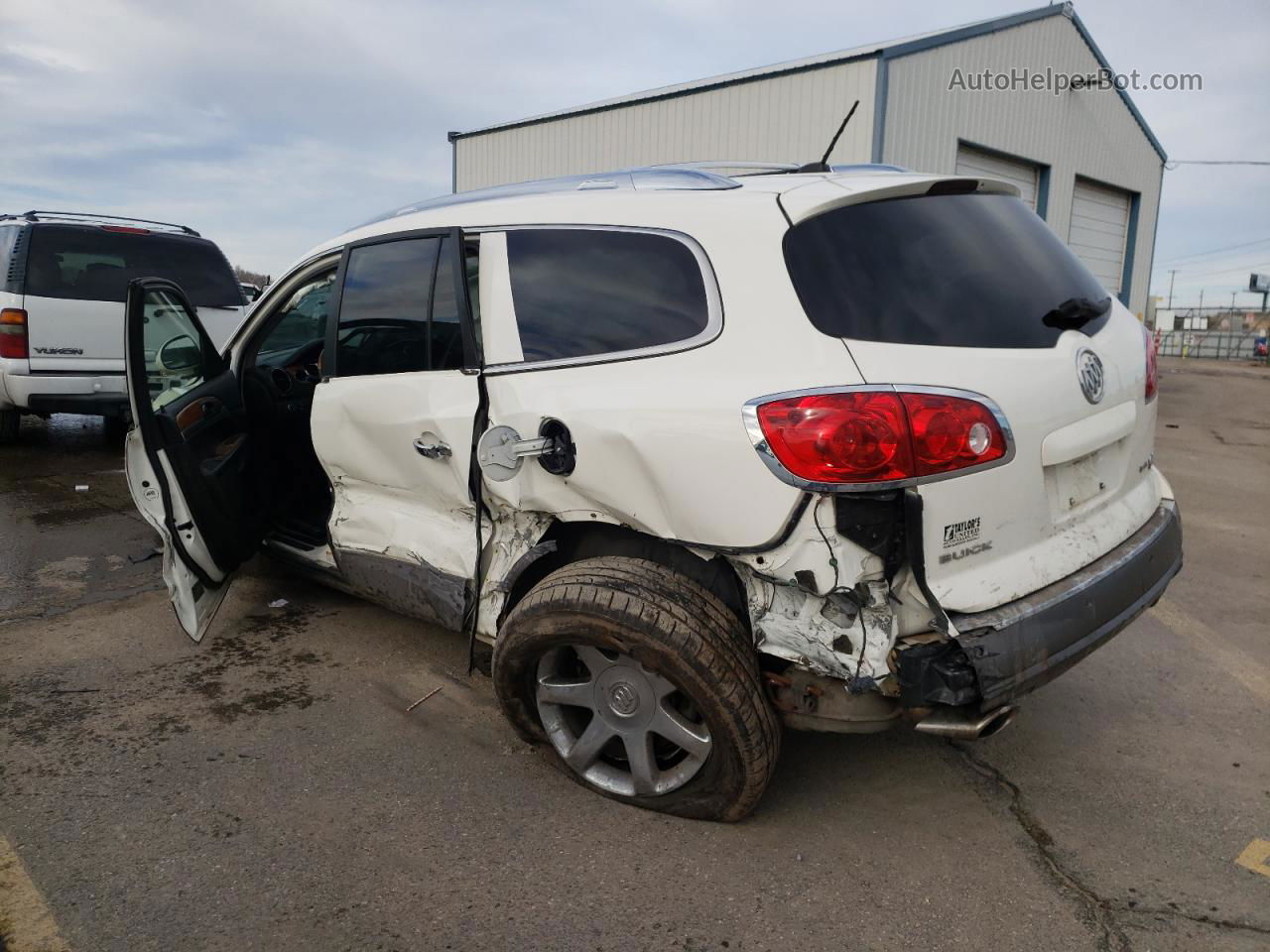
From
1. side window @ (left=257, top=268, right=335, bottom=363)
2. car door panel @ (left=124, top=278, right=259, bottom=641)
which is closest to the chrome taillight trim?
car door panel @ (left=124, top=278, right=259, bottom=641)

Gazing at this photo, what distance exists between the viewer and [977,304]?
2.40 meters

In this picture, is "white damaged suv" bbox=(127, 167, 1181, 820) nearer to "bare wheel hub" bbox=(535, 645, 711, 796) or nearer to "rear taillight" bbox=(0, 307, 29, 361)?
"bare wheel hub" bbox=(535, 645, 711, 796)

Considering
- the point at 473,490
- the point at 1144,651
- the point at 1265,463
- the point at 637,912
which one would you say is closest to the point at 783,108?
the point at 1265,463

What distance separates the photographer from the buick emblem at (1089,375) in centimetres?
248

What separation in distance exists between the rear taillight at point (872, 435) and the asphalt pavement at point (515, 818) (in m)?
1.11

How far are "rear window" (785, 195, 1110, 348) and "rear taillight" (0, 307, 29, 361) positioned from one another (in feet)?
22.3

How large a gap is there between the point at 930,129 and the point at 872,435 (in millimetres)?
11344

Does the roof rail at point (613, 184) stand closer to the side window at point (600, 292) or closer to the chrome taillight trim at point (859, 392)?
the side window at point (600, 292)

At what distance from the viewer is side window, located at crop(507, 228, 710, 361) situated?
2477mm

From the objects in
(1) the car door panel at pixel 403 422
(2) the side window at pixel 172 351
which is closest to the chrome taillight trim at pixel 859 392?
(1) the car door panel at pixel 403 422

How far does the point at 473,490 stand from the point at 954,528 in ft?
4.82

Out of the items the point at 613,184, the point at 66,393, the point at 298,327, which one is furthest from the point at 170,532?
the point at 66,393

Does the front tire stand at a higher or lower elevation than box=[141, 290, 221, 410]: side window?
lower

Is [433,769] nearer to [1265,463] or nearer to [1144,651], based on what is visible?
[1144,651]
